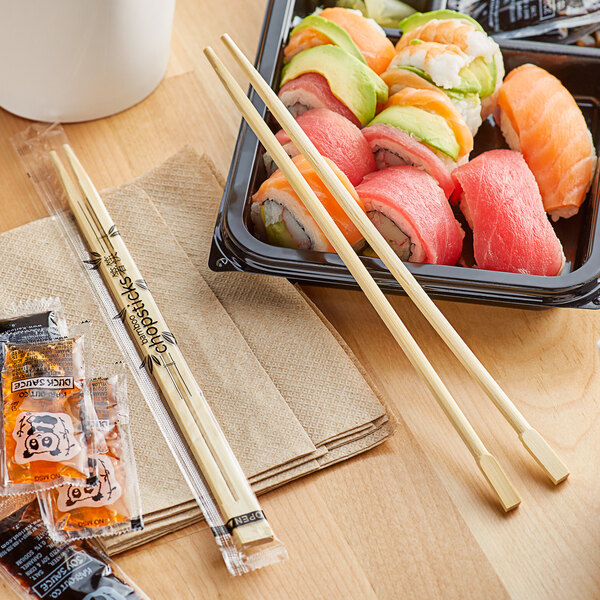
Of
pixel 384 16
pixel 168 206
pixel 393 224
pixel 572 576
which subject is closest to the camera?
pixel 572 576

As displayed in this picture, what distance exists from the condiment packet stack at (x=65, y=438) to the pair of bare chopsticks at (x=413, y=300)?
0.36 meters

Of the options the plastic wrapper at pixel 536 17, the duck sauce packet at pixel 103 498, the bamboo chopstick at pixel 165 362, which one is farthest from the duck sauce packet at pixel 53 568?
the plastic wrapper at pixel 536 17

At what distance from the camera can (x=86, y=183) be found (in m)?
1.13

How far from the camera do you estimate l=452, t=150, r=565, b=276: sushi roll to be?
1.04 m

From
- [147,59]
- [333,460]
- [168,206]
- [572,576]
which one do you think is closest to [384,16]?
[147,59]

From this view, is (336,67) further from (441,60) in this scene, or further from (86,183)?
(86,183)

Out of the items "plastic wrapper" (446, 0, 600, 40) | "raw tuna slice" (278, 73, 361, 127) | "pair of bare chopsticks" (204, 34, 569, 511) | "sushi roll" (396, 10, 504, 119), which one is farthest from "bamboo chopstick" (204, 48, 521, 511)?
"plastic wrapper" (446, 0, 600, 40)

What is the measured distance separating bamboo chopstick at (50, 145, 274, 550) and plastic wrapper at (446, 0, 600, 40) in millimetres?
856

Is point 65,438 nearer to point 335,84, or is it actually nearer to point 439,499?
point 439,499

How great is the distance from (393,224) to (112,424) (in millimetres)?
482

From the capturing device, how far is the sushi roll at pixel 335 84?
3.78 feet

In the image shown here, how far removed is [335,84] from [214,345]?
46 centimetres

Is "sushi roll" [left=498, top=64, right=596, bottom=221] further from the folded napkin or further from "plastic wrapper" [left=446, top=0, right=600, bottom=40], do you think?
the folded napkin

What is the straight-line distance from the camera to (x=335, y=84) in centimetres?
115
